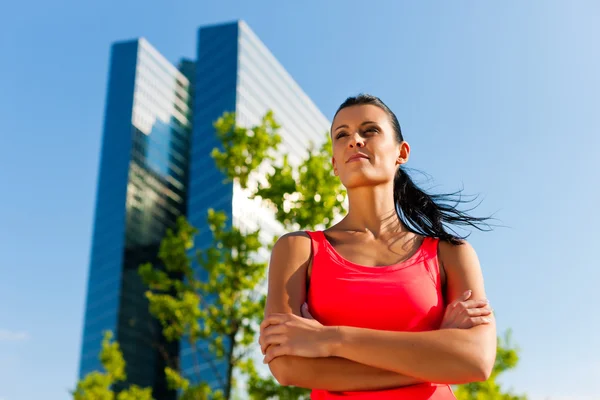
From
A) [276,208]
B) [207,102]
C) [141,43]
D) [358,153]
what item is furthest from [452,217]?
[141,43]

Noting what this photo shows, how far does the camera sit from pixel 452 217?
2418 mm

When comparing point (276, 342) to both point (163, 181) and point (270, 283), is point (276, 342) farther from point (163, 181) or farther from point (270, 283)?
point (163, 181)

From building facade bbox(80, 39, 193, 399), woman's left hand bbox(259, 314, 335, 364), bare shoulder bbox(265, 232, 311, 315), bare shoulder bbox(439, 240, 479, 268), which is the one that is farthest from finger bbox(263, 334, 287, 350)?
building facade bbox(80, 39, 193, 399)

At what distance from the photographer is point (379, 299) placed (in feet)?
6.13

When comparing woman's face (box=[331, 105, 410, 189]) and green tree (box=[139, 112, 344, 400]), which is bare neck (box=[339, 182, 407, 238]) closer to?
woman's face (box=[331, 105, 410, 189])

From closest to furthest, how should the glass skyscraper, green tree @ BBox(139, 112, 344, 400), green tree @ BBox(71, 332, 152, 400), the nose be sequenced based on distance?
the nose → green tree @ BBox(139, 112, 344, 400) → green tree @ BBox(71, 332, 152, 400) → the glass skyscraper

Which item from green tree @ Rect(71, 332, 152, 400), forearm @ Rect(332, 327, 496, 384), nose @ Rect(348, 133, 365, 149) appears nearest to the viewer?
forearm @ Rect(332, 327, 496, 384)

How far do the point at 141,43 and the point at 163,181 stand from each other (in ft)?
53.5

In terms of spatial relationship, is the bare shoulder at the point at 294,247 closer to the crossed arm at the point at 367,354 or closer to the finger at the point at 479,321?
the crossed arm at the point at 367,354

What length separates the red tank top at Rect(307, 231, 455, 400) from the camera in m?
1.86

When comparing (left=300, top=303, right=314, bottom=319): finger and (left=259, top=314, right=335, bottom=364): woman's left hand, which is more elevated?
(left=300, top=303, right=314, bottom=319): finger

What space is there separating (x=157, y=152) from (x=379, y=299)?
2856 inches

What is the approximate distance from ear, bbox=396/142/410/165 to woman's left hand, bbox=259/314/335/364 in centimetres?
74

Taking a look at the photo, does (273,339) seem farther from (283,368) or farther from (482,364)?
(482,364)
